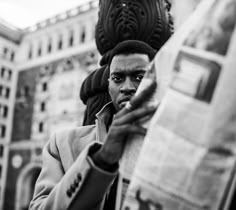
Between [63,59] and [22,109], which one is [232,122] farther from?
[22,109]

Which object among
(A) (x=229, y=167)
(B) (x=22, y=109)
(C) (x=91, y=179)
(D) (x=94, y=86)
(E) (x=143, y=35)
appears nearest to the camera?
(A) (x=229, y=167)

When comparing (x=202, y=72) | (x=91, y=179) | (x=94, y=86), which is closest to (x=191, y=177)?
(x=202, y=72)

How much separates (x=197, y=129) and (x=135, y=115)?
202 millimetres

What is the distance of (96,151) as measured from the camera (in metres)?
1.01

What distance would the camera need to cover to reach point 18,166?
83.0 ft

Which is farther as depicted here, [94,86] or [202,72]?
[94,86]

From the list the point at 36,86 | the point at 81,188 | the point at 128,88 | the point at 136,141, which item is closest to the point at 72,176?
the point at 81,188

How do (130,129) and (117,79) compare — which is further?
(117,79)

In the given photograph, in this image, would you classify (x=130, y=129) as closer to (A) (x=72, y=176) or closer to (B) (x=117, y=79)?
(A) (x=72, y=176)

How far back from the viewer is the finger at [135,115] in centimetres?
85

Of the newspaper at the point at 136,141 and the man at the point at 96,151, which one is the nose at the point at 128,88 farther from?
the newspaper at the point at 136,141

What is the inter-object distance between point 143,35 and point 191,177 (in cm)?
98

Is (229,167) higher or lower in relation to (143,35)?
lower

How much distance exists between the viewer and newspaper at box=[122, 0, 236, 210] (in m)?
0.67
